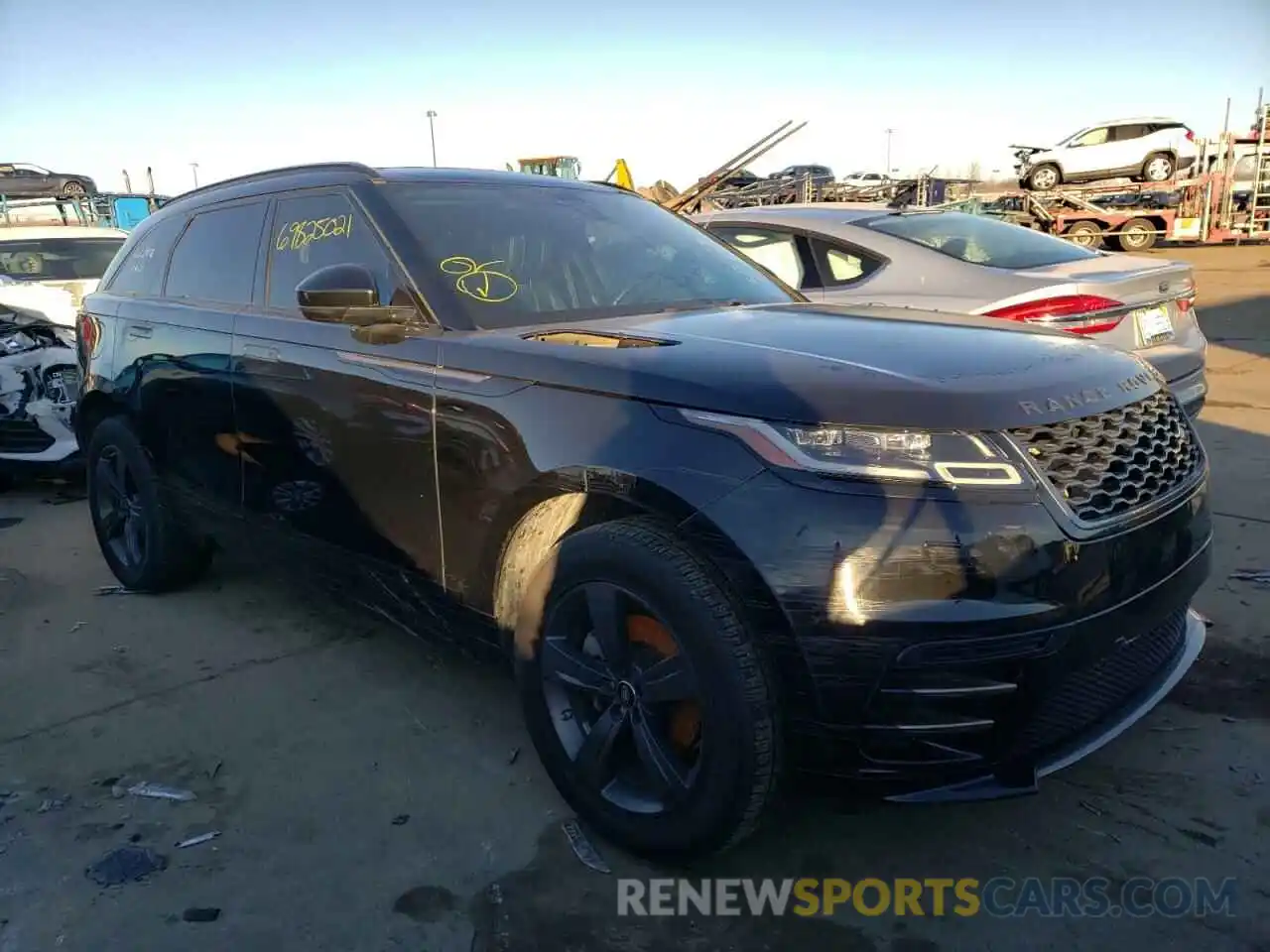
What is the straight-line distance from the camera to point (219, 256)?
13.0 feet

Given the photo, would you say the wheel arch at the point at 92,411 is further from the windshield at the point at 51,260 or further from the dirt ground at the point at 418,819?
the windshield at the point at 51,260

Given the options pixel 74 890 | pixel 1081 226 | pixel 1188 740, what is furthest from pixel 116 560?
pixel 1081 226

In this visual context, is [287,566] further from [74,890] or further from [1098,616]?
[1098,616]

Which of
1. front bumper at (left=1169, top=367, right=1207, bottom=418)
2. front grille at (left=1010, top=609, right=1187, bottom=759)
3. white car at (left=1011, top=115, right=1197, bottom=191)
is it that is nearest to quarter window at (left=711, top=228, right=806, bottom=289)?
front bumper at (left=1169, top=367, right=1207, bottom=418)

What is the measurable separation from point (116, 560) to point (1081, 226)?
2406 cm

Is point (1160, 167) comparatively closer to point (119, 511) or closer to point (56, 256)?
point (56, 256)

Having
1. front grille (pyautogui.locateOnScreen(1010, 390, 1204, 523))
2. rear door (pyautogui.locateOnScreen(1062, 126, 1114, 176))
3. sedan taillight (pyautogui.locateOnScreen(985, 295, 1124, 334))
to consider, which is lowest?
front grille (pyautogui.locateOnScreen(1010, 390, 1204, 523))

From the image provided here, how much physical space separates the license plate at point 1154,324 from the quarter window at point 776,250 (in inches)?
72.0

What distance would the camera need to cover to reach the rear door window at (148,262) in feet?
14.3

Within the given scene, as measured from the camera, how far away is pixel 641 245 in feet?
11.7

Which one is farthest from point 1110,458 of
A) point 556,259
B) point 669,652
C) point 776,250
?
point 776,250

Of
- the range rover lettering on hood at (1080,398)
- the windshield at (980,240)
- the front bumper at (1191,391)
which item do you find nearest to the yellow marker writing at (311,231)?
the range rover lettering on hood at (1080,398)

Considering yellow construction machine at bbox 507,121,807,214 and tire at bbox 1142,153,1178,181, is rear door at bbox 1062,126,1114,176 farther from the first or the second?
yellow construction machine at bbox 507,121,807,214

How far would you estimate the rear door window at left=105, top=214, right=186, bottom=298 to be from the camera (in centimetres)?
437
